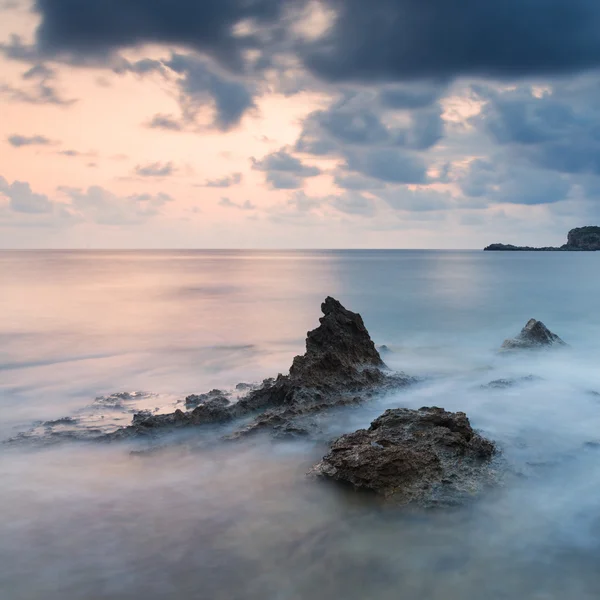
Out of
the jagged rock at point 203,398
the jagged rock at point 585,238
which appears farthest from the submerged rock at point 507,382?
the jagged rock at point 585,238

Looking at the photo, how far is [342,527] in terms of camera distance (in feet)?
20.6

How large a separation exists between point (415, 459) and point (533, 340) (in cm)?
1020

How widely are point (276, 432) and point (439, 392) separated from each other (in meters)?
4.23

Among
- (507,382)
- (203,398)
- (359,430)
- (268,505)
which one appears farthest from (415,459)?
(507,382)

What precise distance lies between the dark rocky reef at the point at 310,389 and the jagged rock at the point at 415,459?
1.64 metres

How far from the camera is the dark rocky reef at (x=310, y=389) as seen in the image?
362 inches

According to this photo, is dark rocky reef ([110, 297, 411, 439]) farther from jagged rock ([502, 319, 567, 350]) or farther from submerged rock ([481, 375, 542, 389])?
jagged rock ([502, 319, 567, 350])

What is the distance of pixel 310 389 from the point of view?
1017 centimetres

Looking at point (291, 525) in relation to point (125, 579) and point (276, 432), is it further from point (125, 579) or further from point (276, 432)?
point (276, 432)

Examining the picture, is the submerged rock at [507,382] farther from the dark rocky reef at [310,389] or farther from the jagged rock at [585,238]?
the jagged rock at [585,238]

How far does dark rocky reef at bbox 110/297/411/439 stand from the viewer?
9.20 metres

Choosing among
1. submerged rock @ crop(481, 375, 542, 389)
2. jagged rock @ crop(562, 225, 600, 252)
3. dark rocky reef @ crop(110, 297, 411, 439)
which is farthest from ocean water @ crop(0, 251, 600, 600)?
jagged rock @ crop(562, 225, 600, 252)

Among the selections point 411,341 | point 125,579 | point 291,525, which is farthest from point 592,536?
point 411,341

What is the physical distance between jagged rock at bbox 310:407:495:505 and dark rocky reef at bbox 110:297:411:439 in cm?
164
